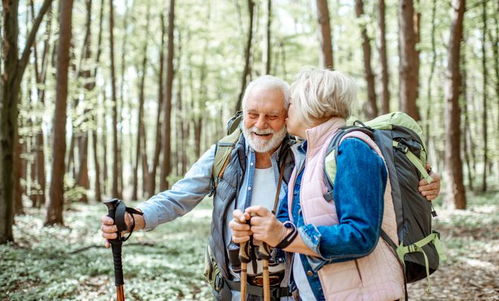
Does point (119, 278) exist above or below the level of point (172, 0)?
below

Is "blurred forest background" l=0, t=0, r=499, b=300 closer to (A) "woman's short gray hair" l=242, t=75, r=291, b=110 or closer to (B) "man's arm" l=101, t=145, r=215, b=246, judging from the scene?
(A) "woman's short gray hair" l=242, t=75, r=291, b=110

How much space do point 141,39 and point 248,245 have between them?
23.9 m

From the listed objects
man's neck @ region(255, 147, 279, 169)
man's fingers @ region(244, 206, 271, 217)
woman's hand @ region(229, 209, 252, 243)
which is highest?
man's neck @ region(255, 147, 279, 169)

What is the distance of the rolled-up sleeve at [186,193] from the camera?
2801 mm

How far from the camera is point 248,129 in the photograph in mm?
2836

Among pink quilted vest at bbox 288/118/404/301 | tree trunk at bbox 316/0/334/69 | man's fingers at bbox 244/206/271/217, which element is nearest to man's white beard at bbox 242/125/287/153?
pink quilted vest at bbox 288/118/404/301

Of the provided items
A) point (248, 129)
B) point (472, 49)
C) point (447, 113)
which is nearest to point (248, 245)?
point (248, 129)

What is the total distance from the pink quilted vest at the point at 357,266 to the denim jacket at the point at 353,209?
0.22ft

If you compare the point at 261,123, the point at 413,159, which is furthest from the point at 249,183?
the point at 413,159

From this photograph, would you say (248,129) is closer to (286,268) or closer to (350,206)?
(286,268)

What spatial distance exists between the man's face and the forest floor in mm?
4096

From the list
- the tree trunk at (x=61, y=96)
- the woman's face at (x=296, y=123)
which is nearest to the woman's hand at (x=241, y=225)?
the woman's face at (x=296, y=123)

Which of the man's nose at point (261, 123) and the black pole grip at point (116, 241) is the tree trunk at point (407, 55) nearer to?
the man's nose at point (261, 123)

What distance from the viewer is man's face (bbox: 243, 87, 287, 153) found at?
2770mm
